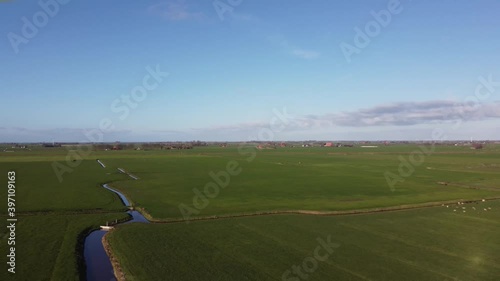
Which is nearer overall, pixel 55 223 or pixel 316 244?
pixel 316 244

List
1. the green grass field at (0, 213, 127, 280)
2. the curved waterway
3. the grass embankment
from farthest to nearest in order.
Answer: the grass embankment, the curved waterway, the green grass field at (0, 213, 127, 280)

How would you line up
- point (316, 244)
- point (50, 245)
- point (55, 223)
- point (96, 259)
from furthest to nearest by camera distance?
point (55, 223) < point (316, 244) < point (50, 245) < point (96, 259)

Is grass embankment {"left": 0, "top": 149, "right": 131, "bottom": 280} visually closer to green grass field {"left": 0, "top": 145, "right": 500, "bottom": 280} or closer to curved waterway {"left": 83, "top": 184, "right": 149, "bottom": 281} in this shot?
green grass field {"left": 0, "top": 145, "right": 500, "bottom": 280}

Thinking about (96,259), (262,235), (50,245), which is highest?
(262,235)

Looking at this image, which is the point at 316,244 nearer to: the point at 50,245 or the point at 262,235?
the point at 262,235

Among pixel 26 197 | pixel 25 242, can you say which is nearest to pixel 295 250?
pixel 25 242

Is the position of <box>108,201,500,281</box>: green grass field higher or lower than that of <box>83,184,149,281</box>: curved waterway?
higher

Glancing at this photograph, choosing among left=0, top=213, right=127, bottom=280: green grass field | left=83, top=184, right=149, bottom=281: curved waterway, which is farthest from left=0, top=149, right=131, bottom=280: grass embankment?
left=83, top=184, right=149, bottom=281: curved waterway

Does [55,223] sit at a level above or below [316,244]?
above

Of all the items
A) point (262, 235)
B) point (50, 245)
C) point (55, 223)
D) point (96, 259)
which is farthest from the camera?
point (55, 223)

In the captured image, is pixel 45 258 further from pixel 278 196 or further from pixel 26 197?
pixel 278 196

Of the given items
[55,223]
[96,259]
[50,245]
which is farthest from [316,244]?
[55,223]
